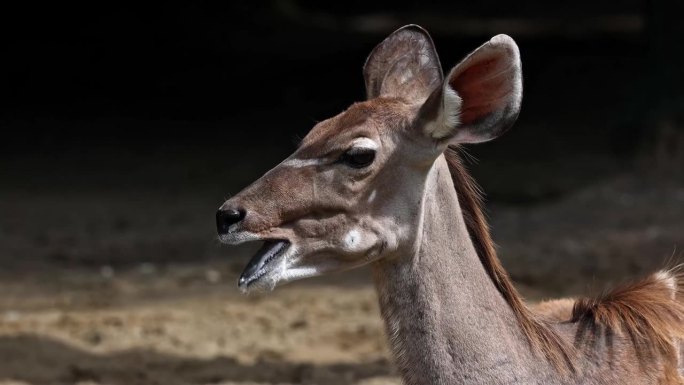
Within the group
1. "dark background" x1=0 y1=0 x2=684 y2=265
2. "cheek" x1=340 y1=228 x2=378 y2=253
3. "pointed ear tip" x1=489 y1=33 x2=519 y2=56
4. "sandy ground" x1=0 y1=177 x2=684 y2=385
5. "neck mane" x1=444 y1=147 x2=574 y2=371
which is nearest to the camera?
"pointed ear tip" x1=489 y1=33 x2=519 y2=56

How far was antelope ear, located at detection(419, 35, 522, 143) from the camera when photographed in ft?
12.9

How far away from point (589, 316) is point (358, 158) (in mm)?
1056

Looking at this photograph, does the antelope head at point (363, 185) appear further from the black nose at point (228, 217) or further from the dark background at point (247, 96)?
the dark background at point (247, 96)

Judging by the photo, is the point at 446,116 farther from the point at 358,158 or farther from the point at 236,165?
the point at 236,165

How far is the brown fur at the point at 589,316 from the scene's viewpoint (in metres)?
4.24

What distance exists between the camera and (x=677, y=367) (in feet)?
14.2

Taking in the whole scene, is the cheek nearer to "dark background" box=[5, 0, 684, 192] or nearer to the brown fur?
the brown fur

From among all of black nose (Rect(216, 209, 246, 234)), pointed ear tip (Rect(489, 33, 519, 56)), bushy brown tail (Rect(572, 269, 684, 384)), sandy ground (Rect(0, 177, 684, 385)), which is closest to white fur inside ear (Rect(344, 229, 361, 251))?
black nose (Rect(216, 209, 246, 234))

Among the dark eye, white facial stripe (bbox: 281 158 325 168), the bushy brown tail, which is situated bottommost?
the bushy brown tail

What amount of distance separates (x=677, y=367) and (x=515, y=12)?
57.2 ft

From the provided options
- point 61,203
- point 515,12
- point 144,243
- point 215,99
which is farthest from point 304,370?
point 515,12

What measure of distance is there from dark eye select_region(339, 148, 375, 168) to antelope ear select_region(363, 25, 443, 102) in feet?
1.92

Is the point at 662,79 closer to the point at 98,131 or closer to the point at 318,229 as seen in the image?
the point at 98,131

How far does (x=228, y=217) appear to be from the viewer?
392 cm
